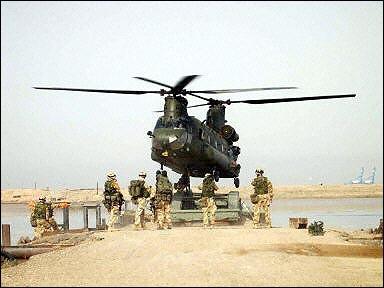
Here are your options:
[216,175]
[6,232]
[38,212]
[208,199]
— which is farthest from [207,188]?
[6,232]

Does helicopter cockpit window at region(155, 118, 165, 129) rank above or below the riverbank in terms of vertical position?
above

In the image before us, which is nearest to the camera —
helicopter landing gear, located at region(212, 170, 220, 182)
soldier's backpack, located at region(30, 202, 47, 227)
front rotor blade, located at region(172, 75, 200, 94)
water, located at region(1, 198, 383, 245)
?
front rotor blade, located at region(172, 75, 200, 94)

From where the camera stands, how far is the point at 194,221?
18.5 meters

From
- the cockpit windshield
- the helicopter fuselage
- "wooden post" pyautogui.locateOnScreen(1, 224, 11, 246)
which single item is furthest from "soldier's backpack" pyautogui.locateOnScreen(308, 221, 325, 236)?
"wooden post" pyautogui.locateOnScreen(1, 224, 11, 246)

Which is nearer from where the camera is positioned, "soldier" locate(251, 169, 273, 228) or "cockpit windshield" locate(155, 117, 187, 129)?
"cockpit windshield" locate(155, 117, 187, 129)

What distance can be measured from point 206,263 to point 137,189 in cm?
700

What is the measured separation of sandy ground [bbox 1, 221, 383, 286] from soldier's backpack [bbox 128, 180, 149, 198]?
2.91 metres

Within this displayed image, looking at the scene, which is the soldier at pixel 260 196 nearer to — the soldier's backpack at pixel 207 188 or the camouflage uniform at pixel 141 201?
the soldier's backpack at pixel 207 188

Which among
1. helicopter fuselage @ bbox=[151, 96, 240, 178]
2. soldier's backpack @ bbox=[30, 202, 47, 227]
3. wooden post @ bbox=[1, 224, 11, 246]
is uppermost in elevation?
helicopter fuselage @ bbox=[151, 96, 240, 178]

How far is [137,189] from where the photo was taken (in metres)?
16.5

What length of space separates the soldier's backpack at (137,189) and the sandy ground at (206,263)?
2910 mm

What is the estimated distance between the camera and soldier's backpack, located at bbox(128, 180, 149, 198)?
16469 millimetres

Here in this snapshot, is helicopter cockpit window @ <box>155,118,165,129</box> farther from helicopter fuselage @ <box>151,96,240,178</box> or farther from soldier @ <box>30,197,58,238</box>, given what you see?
soldier @ <box>30,197,58,238</box>

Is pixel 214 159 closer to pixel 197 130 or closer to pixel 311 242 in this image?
pixel 197 130
